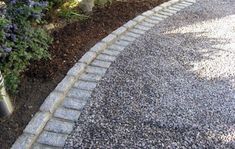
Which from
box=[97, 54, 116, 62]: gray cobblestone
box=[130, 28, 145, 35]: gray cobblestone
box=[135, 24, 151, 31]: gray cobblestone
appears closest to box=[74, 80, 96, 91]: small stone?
box=[97, 54, 116, 62]: gray cobblestone

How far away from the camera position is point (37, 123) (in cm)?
266

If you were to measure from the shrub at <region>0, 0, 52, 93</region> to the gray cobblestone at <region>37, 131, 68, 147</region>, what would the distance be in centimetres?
57

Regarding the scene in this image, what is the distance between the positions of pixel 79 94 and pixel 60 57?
0.68 meters

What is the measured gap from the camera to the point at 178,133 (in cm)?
270

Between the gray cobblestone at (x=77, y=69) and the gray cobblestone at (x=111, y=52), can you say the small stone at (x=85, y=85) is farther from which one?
the gray cobblestone at (x=111, y=52)

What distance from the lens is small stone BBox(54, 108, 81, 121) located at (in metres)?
2.81

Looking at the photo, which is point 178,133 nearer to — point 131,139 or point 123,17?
point 131,139

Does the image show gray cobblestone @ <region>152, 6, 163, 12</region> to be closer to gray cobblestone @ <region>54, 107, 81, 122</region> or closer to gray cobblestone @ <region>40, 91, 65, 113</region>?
gray cobblestone @ <region>40, 91, 65, 113</region>

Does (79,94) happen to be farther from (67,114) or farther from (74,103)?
(67,114)

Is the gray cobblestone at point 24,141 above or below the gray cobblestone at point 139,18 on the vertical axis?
below

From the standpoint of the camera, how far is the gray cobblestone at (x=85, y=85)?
10.6 ft

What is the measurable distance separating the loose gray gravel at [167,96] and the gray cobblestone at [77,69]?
27 centimetres

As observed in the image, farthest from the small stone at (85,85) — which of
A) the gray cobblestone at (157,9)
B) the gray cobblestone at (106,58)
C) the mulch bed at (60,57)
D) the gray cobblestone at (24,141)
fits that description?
the gray cobblestone at (157,9)

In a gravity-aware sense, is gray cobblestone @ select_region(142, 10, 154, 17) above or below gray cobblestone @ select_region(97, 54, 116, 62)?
above
